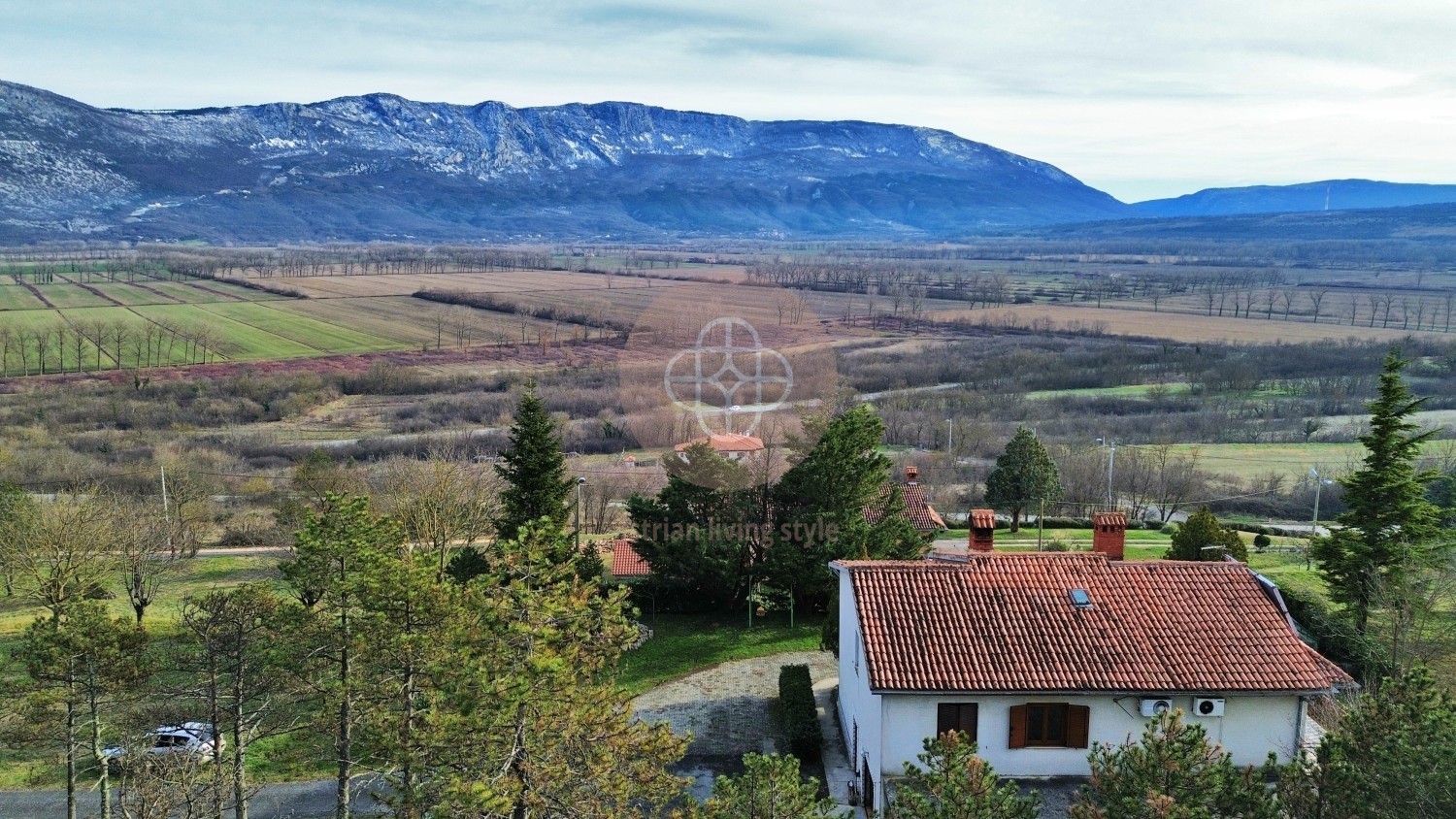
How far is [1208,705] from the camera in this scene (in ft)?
47.1

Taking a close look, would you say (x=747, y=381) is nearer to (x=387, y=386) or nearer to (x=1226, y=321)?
(x=387, y=386)

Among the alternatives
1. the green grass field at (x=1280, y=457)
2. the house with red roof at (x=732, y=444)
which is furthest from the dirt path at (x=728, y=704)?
the green grass field at (x=1280, y=457)

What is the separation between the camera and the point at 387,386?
234 feet

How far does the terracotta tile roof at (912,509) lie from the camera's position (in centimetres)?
A: 2570

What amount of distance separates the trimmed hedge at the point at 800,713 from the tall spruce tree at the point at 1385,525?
11667mm

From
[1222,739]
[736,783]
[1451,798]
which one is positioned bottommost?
[1222,739]

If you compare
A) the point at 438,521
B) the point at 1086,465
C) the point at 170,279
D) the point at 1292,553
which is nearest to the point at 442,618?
the point at 438,521

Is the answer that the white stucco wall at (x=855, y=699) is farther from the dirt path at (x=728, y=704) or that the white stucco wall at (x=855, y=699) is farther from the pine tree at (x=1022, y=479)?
the pine tree at (x=1022, y=479)

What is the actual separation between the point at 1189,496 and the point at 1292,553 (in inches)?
399

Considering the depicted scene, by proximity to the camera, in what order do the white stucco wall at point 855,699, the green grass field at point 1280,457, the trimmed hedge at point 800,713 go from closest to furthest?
the white stucco wall at point 855,699
the trimmed hedge at point 800,713
the green grass field at point 1280,457

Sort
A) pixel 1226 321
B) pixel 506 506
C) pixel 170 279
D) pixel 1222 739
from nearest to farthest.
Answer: pixel 1222 739 < pixel 506 506 < pixel 1226 321 < pixel 170 279

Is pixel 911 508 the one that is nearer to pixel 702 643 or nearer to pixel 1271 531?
pixel 702 643

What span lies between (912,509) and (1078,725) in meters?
17.3

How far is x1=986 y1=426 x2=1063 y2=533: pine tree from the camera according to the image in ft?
124
